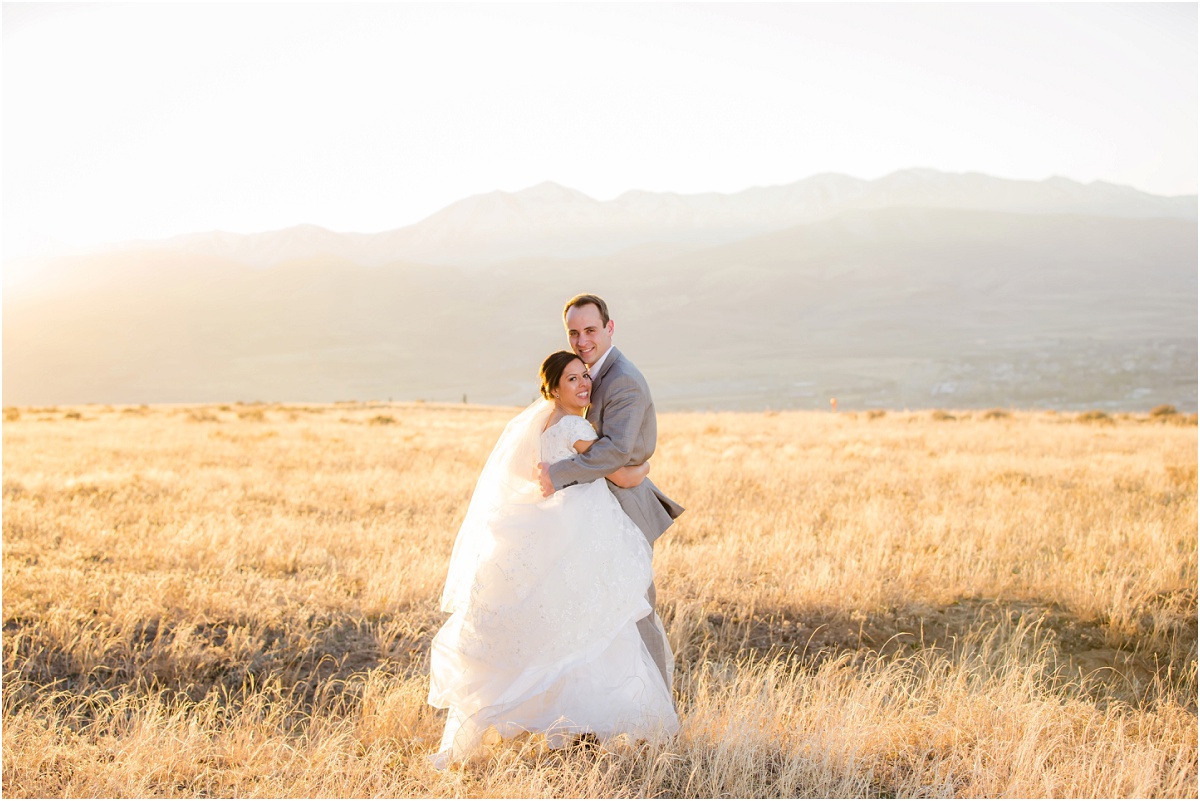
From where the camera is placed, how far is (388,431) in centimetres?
2428

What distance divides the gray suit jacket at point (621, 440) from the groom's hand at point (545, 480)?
0.11 feet

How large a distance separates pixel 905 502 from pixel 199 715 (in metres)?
9.15

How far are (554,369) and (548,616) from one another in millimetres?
1342

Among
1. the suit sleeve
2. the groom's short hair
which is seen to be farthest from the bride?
the groom's short hair

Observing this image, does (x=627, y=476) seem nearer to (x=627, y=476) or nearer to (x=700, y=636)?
(x=627, y=476)

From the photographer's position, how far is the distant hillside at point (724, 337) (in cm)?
9800

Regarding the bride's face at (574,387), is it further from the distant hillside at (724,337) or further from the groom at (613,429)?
the distant hillside at (724,337)

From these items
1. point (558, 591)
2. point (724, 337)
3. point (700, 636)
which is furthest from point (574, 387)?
point (724, 337)

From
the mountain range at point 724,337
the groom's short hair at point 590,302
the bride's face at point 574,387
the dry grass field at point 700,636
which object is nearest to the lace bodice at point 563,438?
the bride's face at point 574,387

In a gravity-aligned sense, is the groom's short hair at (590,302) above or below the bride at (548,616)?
above

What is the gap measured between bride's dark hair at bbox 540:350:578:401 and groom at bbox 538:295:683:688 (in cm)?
11

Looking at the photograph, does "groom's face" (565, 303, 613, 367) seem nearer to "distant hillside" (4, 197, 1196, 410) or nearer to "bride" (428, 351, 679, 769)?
"bride" (428, 351, 679, 769)

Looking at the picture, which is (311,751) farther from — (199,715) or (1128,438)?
(1128,438)

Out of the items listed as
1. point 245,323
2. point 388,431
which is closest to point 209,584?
point 388,431
